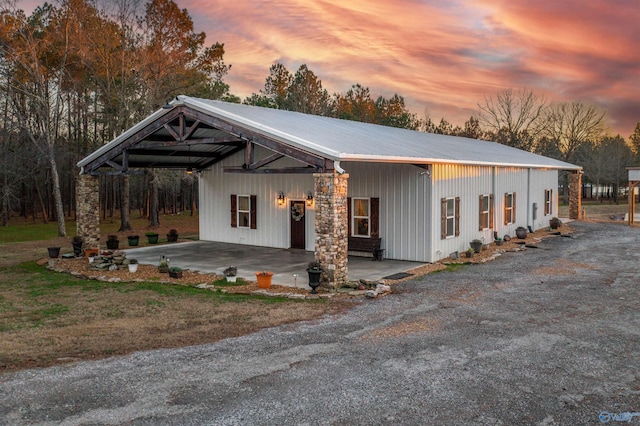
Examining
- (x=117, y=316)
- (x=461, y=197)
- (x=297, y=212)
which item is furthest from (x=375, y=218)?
(x=117, y=316)

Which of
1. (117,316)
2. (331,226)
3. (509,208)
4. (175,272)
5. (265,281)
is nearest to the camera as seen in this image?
(117,316)

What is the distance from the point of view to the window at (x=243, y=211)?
20.5 metres

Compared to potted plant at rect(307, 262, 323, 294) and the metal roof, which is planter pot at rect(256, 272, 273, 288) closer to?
potted plant at rect(307, 262, 323, 294)

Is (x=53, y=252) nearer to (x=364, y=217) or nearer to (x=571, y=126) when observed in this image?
(x=364, y=217)

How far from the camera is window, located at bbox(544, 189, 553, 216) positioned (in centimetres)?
2738

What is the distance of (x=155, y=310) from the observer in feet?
34.7

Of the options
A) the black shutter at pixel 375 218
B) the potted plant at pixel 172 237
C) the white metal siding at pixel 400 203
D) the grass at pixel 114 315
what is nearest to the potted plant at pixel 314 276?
the grass at pixel 114 315

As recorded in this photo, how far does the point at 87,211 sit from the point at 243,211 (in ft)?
19.7

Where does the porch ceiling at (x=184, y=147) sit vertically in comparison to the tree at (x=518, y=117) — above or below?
below

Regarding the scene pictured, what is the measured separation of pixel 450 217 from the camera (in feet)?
55.9

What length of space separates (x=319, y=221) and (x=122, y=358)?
599 cm

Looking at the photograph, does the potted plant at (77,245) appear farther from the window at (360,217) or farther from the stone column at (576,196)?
the stone column at (576,196)

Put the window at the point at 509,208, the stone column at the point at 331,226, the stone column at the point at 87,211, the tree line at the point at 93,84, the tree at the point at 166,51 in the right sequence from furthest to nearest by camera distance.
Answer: the tree at the point at 166,51 → the tree line at the point at 93,84 → the window at the point at 509,208 → the stone column at the point at 87,211 → the stone column at the point at 331,226

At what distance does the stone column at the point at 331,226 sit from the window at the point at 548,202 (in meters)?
19.0
